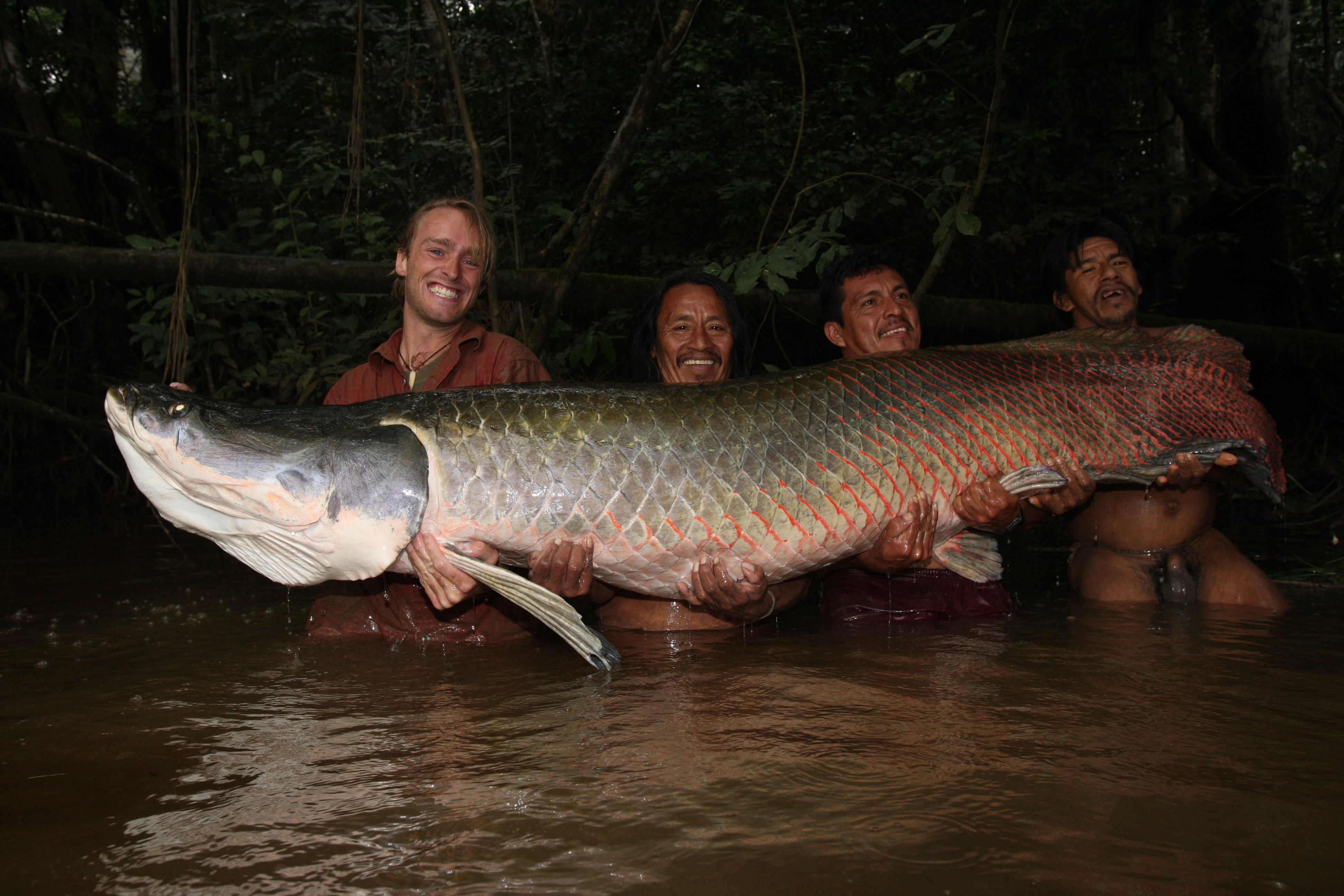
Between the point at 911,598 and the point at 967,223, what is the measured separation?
2.22 meters

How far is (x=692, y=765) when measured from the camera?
1.85 meters

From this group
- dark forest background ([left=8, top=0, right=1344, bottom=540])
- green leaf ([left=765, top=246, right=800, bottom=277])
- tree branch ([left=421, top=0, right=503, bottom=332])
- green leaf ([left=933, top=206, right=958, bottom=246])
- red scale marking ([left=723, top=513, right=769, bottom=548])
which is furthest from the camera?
dark forest background ([left=8, top=0, right=1344, bottom=540])

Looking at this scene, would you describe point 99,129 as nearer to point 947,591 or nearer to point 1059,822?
point 947,591

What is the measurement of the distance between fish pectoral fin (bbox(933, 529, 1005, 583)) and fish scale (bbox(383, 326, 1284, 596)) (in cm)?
9

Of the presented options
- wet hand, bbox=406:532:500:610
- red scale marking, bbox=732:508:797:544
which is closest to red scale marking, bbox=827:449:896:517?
red scale marking, bbox=732:508:797:544

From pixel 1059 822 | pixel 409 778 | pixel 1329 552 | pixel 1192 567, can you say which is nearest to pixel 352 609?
pixel 409 778

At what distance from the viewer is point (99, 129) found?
849cm

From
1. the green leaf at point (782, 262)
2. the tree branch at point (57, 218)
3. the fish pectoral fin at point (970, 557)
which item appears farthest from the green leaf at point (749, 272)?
the tree branch at point (57, 218)

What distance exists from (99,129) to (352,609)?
7528 millimetres

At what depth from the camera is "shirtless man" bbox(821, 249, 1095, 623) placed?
3.00 meters

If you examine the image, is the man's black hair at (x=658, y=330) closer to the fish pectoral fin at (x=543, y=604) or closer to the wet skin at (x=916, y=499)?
the wet skin at (x=916, y=499)

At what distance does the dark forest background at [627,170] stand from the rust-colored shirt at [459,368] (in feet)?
6.78

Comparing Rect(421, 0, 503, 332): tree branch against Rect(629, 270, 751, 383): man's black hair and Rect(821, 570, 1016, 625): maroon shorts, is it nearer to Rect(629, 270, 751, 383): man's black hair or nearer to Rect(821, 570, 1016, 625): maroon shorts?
Rect(629, 270, 751, 383): man's black hair

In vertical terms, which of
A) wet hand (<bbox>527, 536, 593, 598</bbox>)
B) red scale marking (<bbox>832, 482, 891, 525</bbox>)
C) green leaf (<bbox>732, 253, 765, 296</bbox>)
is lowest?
wet hand (<bbox>527, 536, 593, 598</bbox>)
